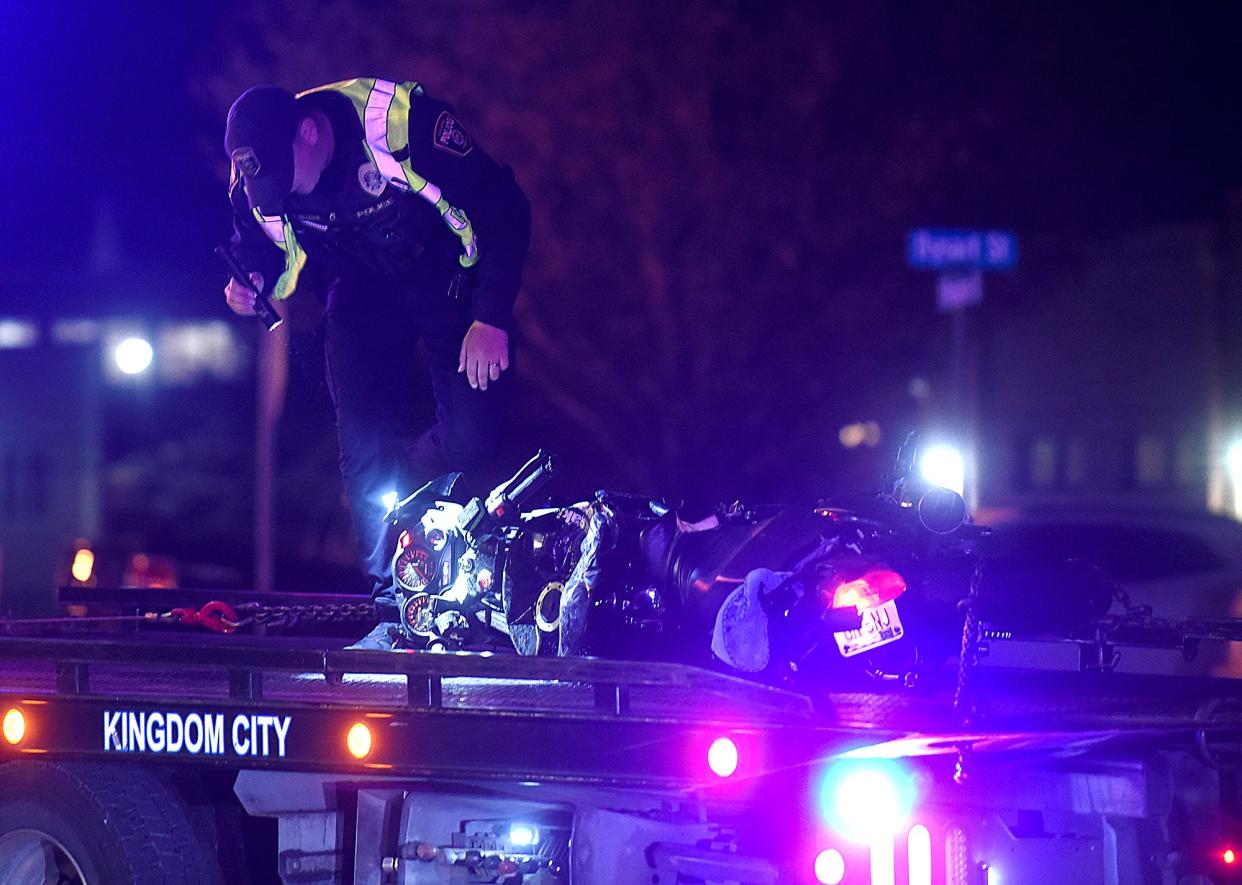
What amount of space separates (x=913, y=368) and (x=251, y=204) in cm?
2146

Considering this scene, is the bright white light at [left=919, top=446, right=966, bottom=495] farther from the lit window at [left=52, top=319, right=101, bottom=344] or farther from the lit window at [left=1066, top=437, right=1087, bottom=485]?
the lit window at [left=52, top=319, right=101, bottom=344]

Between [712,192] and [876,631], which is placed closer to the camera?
[876,631]

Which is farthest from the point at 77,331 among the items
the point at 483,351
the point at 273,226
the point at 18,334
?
the point at 483,351

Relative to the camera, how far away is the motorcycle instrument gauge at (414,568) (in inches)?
238

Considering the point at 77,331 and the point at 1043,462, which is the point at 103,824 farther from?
the point at 1043,462

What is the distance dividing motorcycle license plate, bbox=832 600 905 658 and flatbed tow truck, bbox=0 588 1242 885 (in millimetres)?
117

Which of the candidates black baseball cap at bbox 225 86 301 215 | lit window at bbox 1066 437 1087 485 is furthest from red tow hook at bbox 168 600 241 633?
lit window at bbox 1066 437 1087 485

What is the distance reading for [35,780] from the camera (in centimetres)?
556

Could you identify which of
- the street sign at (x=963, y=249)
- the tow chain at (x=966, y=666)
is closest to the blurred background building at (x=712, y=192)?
the street sign at (x=963, y=249)

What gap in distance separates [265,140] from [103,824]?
226 centimetres

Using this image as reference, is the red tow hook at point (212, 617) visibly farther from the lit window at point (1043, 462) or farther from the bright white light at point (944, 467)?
the lit window at point (1043, 462)

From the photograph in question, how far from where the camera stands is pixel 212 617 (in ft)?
21.8

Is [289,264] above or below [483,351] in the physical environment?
above

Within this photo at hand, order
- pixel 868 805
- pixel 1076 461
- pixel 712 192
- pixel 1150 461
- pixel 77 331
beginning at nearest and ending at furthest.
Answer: pixel 868 805 < pixel 712 192 < pixel 1150 461 < pixel 1076 461 < pixel 77 331
